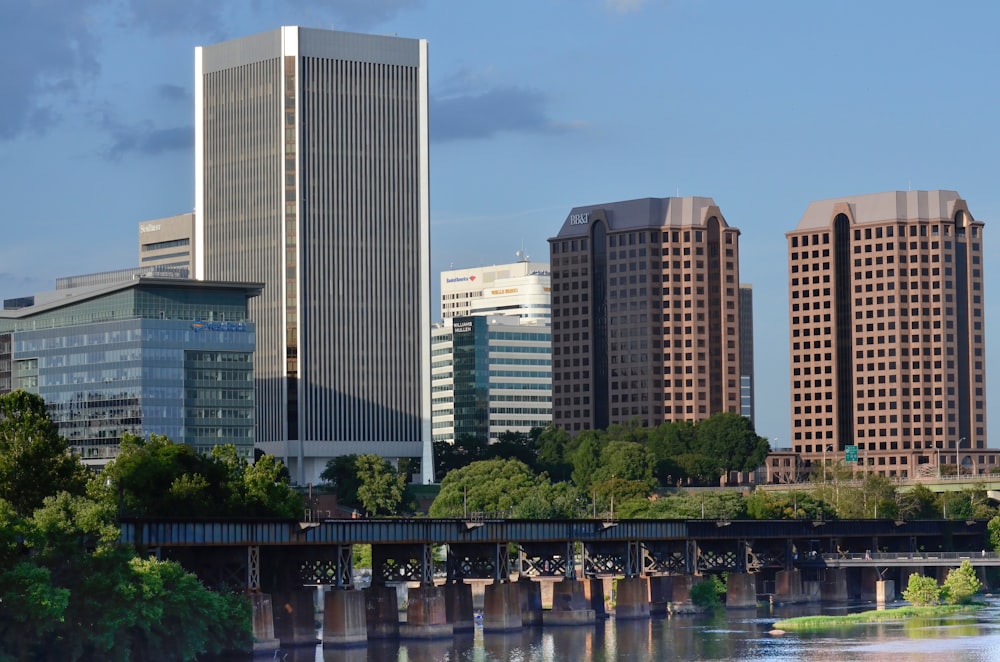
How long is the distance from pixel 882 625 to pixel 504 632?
119 feet

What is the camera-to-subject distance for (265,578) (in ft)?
588

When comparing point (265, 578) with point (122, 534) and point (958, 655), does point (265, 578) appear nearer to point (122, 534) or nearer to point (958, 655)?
point (122, 534)

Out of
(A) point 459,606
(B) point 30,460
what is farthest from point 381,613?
(B) point 30,460

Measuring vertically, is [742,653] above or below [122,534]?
below

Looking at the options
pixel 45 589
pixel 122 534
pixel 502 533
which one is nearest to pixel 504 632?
pixel 502 533

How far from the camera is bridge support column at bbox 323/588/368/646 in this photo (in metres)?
168

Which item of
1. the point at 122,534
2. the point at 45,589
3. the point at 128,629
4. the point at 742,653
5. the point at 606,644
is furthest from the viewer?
the point at 606,644

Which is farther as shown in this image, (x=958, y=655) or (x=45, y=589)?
(x=958, y=655)

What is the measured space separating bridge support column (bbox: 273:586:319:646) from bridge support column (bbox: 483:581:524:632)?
788 inches

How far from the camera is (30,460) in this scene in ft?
465

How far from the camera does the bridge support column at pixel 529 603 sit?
7613 inches

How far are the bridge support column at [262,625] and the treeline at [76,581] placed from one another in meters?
1.91

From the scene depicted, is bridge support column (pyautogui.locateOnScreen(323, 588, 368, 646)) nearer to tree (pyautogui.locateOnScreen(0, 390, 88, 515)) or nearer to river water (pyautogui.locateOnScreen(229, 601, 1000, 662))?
river water (pyautogui.locateOnScreen(229, 601, 1000, 662))

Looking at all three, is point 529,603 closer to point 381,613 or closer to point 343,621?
point 381,613
